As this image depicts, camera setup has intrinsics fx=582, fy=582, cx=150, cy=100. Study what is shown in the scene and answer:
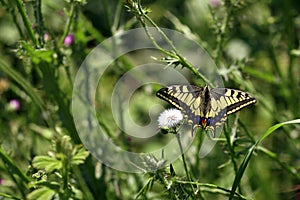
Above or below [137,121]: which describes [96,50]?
above

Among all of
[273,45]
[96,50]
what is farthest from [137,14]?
[273,45]

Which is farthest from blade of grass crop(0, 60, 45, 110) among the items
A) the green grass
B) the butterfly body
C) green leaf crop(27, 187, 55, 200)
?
the butterfly body

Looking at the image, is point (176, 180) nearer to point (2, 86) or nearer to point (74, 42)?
point (74, 42)

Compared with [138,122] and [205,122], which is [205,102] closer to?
[205,122]

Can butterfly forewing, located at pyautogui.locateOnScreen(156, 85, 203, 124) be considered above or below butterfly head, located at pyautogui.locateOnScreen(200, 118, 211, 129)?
above

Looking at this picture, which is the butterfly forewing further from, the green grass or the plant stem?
the plant stem

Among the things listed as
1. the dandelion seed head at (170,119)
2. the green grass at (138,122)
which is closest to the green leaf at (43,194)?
the green grass at (138,122)

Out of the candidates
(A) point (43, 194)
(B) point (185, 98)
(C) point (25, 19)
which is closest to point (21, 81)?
(C) point (25, 19)
